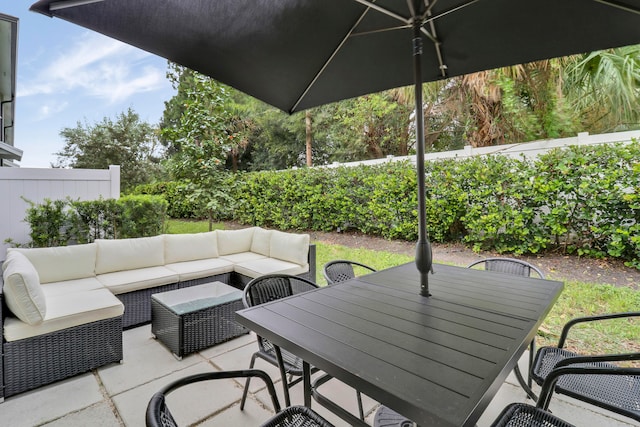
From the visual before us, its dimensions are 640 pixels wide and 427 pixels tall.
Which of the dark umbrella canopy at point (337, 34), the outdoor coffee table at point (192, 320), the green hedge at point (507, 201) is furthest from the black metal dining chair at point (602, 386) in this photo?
the green hedge at point (507, 201)

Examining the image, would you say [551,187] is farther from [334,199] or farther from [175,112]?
[175,112]

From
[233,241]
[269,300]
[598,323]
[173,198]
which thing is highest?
[173,198]

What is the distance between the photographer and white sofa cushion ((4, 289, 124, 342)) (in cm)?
230

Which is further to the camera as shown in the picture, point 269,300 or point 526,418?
point 269,300

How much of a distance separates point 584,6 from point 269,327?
2.54m

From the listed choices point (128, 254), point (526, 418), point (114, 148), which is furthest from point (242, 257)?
point (114, 148)

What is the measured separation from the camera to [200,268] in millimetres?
3988

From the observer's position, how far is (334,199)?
693 cm

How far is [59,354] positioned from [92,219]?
3.03 meters

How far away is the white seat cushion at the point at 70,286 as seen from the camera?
297 centimetres

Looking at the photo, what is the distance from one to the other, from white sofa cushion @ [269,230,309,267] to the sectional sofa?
14mm

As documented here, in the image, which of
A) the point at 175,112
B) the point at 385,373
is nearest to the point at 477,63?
the point at 385,373

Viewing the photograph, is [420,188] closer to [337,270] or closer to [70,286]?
[337,270]

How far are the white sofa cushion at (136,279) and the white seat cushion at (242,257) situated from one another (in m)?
0.89
